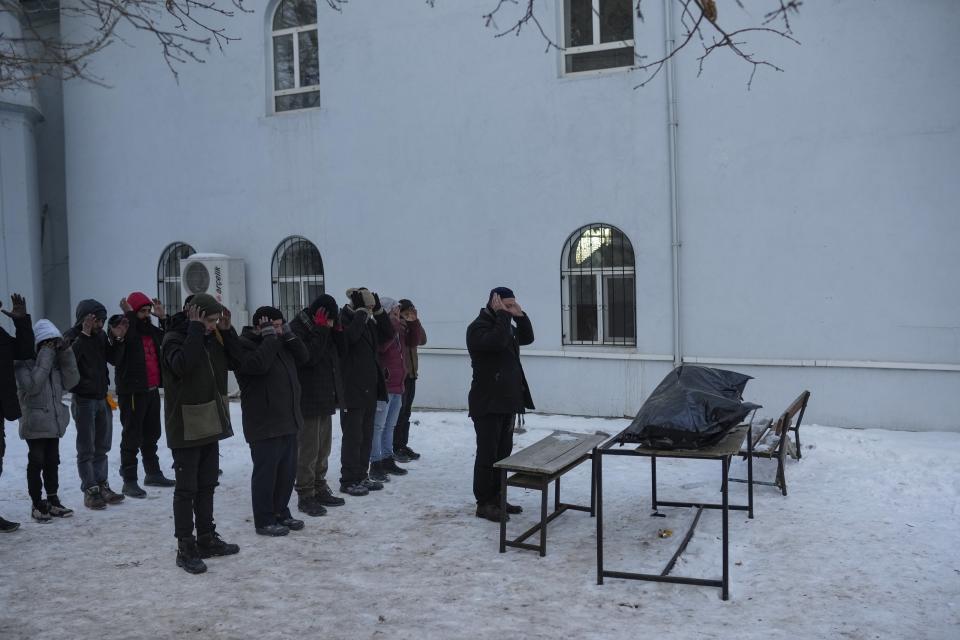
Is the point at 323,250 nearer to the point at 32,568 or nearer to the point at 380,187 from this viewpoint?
the point at 380,187

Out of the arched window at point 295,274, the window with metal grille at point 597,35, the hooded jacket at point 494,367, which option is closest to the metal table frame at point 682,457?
the hooded jacket at point 494,367

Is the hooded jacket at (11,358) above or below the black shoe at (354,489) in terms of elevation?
above

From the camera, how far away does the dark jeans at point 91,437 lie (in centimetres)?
723

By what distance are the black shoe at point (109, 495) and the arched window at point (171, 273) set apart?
249 inches

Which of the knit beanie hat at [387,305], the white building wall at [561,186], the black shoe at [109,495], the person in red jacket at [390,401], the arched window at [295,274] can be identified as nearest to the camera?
the black shoe at [109,495]

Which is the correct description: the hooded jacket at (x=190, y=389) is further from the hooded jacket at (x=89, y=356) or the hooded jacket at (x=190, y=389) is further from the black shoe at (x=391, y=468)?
the black shoe at (x=391, y=468)

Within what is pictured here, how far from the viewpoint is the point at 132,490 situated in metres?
7.59

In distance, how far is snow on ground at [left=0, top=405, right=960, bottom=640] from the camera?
4711 mm

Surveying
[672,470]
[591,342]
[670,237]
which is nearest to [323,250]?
[591,342]

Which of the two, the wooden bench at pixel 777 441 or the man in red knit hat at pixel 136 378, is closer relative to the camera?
the wooden bench at pixel 777 441

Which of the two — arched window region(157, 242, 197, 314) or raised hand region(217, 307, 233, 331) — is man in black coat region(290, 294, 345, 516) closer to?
raised hand region(217, 307, 233, 331)

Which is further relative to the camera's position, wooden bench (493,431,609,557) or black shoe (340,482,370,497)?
black shoe (340,482,370,497)

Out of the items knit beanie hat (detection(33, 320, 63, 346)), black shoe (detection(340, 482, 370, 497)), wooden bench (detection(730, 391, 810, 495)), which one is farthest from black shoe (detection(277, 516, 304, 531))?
wooden bench (detection(730, 391, 810, 495))

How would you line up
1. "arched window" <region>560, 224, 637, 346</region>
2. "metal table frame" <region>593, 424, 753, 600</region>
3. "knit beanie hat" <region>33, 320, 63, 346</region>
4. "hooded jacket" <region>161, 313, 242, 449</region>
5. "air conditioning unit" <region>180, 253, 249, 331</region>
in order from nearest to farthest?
1. "metal table frame" <region>593, 424, 753, 600</region>
2. "hooded jacket" <region>161, 313, 242, 449</region>
3. "knit beanie hat" <region>33, 320, 63, 346</region>
4. "arched window" <region>560, 224, 637, 346</region>
5. "air conditioning unit" <region>180, 253, 249, 331</region>
